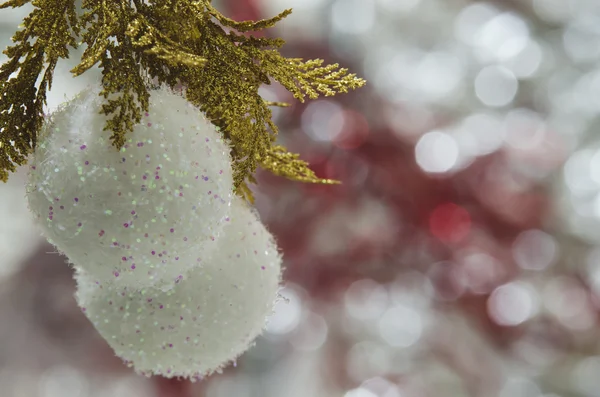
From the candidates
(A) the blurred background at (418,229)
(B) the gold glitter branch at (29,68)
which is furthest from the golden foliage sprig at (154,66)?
(A) the blurred background at (418,229)

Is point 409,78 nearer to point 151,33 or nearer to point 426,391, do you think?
point 426,391

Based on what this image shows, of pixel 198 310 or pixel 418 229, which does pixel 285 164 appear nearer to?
pixel 198 310

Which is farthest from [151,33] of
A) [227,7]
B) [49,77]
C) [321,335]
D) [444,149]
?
[321,335]

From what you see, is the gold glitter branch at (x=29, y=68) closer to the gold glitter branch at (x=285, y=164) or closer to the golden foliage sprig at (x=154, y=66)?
the golden foliage sprig at (x=154, y=66)

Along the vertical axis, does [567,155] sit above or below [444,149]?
above

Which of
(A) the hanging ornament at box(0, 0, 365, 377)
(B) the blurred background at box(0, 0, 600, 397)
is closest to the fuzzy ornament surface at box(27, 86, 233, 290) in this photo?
(A) the hanging ornament at box(0, 0, 365, 377)

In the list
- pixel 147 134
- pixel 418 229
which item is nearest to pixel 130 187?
pixel 147 134
